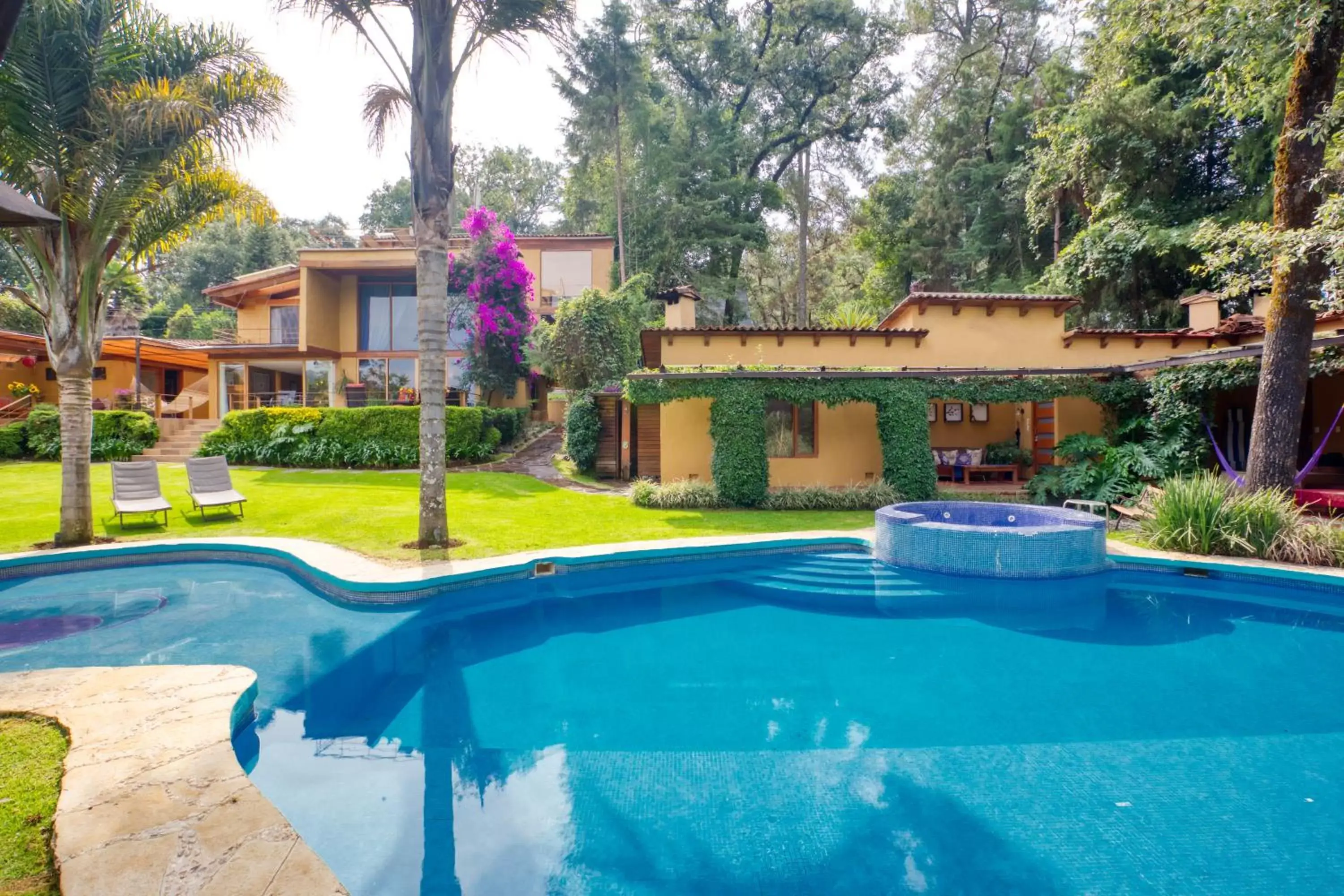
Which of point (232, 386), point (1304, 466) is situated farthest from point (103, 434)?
point (1304, 466)

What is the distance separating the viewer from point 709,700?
17.4 feet

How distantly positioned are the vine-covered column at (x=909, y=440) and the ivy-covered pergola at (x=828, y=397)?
0.04ft

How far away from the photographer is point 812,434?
52.5 ft

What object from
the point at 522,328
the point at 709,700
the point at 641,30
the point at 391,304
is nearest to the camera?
the point at 709,700

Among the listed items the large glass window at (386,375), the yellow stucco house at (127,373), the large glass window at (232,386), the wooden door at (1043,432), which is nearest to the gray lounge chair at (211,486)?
the large glass window at (386,375)

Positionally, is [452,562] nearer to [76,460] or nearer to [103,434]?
[76,460]

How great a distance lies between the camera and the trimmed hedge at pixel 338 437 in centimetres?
1820

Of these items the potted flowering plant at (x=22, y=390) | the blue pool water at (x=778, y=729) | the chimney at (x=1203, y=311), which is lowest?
the blue pool water at (x=778, y=729)

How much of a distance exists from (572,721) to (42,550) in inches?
347

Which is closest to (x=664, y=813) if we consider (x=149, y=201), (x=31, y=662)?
(x=31, y=662)

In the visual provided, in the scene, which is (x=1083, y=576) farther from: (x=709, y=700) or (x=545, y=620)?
(x=545, y=620)

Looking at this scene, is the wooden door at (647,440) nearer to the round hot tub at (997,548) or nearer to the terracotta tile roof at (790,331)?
the terracotta tile roof at (790,331)

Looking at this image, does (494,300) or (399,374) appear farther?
(399,374)

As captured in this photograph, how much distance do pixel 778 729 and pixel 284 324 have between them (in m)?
26.5
